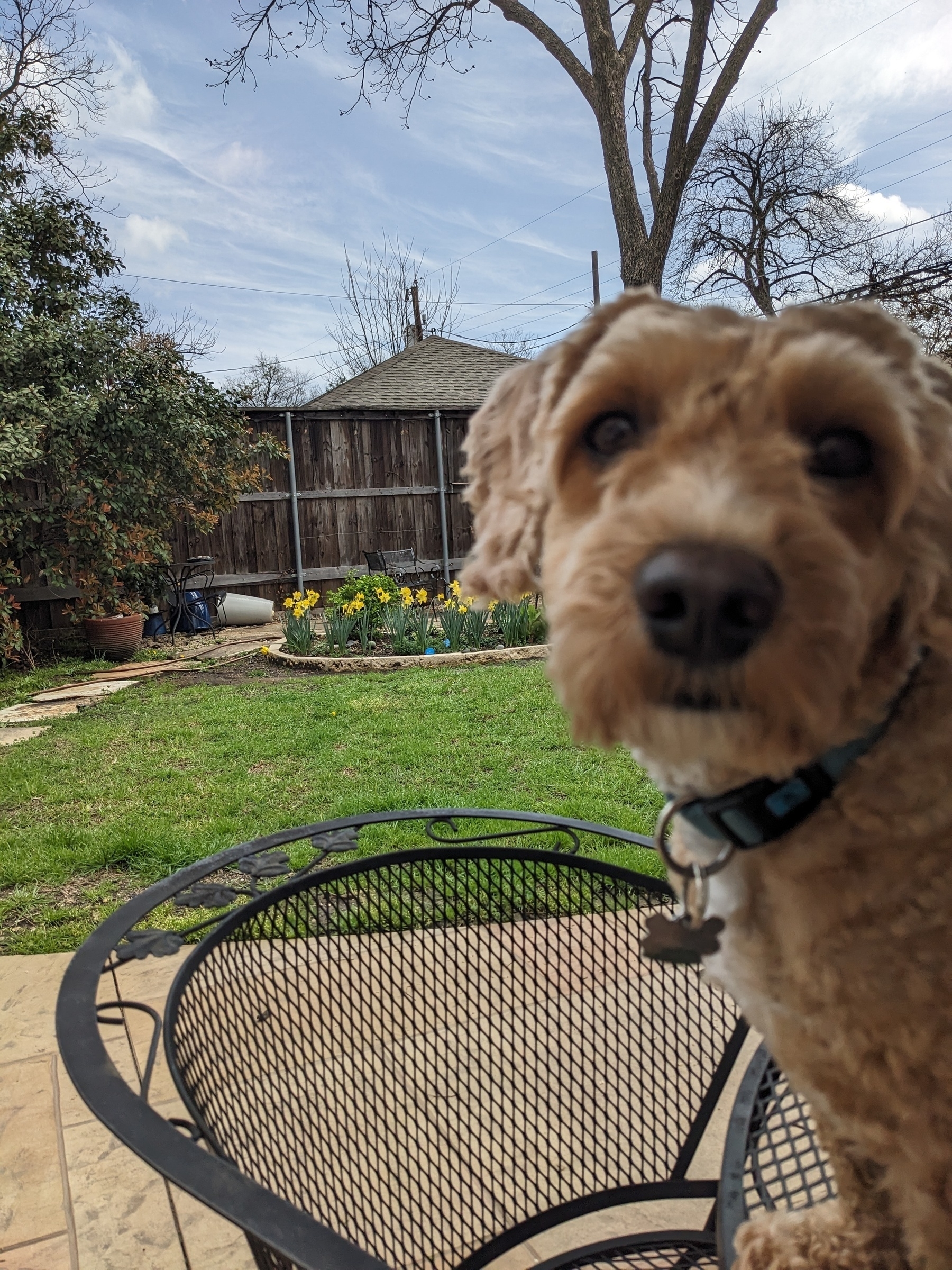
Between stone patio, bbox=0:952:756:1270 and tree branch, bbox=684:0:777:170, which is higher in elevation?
tree branch, bbox=684:0:777:170

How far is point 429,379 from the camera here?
19031mm

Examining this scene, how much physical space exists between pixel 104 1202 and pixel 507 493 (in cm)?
184

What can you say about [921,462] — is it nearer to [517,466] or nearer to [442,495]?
[517,466]

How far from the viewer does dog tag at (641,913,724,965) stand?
956 millimetres

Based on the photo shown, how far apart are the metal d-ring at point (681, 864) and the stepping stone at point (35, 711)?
20.8 ft

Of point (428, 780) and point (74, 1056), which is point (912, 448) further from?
point (428, 780)

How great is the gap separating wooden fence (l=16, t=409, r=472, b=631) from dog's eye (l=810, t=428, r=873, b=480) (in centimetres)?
1167

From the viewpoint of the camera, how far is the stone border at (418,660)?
7844 millimetres

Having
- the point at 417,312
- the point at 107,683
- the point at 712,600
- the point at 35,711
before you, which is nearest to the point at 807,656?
the point at 712,600

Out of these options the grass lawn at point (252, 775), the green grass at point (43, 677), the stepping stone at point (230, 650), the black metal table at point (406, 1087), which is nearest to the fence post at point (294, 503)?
the stepping stone at point (230, 650)

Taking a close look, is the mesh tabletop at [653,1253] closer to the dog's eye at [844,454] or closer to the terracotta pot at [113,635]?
the dog's eye at [844,454]

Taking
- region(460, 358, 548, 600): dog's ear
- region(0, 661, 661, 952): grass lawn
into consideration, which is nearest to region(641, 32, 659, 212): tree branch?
region(0, 661, 661, 952): grass lawn

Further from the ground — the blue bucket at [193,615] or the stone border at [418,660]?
the blue bucket at [193,615]

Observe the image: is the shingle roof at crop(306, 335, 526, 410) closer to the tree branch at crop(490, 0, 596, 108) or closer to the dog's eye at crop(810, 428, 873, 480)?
the tree branch at crop(490, 0, 596, 108)
